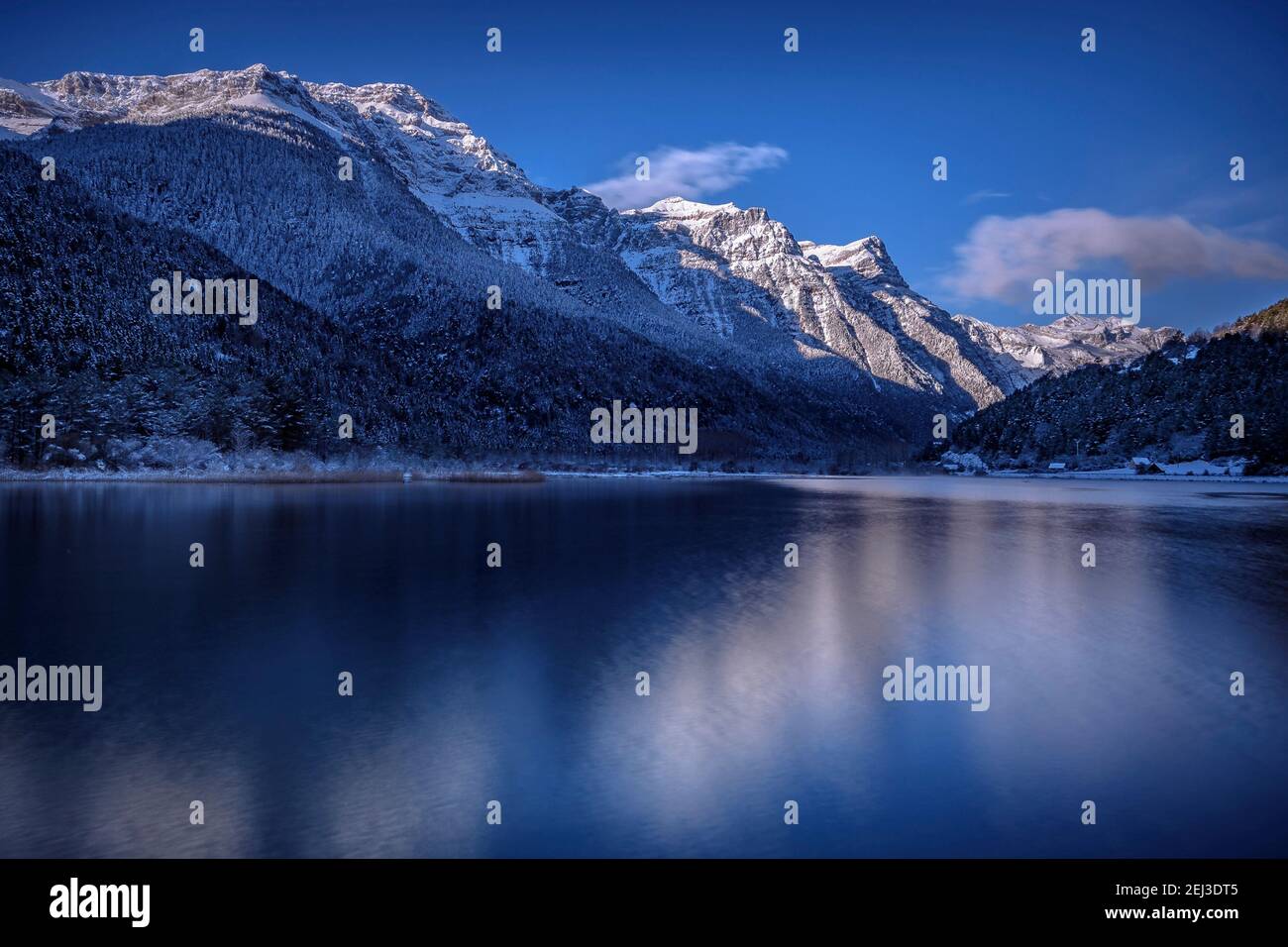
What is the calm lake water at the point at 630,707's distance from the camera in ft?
30.5

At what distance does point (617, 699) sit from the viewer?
14.2 metres

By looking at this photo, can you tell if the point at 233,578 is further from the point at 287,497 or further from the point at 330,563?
the point at 287,497

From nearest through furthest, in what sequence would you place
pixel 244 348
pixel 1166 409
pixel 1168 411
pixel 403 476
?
pixel 403 476, pixel 244 348, pixel 1168 411, pixel 1166 409

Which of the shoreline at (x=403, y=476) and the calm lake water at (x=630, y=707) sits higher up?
the shoreline at (x=403, y=476)

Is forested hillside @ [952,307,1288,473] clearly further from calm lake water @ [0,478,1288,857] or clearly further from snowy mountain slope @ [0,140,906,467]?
calm lake water @ [0,478,1288,857]

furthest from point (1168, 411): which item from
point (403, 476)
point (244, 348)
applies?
point (244, 348)

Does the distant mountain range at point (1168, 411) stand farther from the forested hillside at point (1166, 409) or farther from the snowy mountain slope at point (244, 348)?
the snowy mountain slope at point (244, 348)

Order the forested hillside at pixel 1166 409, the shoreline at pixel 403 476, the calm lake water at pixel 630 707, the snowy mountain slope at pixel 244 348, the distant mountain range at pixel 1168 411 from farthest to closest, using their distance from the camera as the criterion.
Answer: the forested hillside at pixel 1166 409
the distant mountain range at pixel 1168 411
the snowy mountain slope at pixel 244 348
the shoreline at pixel 403 476
the calm lake water at pixel 630 707

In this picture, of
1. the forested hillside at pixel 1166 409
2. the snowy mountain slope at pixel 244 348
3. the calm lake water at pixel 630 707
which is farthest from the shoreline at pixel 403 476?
the calm lake water at pixel 630 707

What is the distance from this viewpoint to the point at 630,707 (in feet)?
45.0

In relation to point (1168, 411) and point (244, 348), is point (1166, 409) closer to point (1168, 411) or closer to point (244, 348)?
point (1168, 411)

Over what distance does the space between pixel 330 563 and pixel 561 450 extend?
130 m
